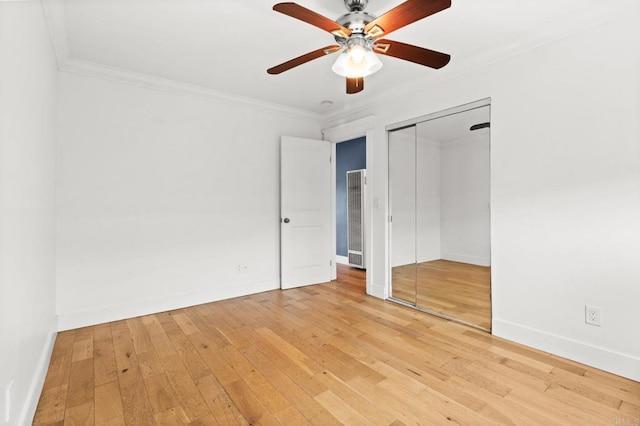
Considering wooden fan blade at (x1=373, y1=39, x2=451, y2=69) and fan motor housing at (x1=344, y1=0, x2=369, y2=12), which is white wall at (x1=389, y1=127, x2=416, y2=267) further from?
fan motor housing at (x1=344, y1=0, x2=369, y2=12)

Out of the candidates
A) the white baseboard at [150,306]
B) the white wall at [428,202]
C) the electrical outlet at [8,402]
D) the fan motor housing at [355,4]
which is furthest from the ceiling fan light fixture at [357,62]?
the white baseboard at [150,306]

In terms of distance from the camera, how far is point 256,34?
2410 mm

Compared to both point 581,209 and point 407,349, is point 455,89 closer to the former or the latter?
point 581,209

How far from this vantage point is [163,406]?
5.85ft

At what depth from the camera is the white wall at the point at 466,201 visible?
2.99 metres

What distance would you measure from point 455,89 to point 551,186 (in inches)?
49.0

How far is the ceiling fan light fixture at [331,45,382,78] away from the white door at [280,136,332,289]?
7.12 feet

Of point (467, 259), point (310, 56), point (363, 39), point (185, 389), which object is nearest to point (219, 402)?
point (185, 389)

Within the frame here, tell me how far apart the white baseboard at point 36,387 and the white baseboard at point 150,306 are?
0.43 meters

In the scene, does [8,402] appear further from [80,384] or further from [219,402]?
[219,402]

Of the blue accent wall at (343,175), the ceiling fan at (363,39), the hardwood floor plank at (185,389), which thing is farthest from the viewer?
the blue accent wall at (343,175)

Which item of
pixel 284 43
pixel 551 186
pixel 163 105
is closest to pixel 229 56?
pixel 284 43

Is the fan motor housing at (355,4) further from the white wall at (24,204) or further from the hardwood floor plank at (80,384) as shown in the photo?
the hardwood floor plank at (80,384)

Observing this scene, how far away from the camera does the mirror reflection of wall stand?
3.05 meters
